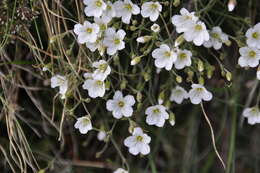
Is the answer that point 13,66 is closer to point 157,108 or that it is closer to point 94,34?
point 94,34

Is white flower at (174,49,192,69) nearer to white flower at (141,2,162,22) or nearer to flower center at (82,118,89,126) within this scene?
white flower at (141,2,162,22)

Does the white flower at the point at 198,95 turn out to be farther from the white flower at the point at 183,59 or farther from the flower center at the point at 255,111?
the flower center at the point at 255,111

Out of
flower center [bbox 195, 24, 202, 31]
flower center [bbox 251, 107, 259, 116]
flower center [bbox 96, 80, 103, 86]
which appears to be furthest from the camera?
flower center [bbox 251, 107, 259, 116]

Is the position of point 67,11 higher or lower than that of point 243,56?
higher

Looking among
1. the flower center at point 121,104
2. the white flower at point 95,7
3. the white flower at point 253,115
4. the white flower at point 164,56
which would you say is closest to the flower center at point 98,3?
the white flower at point 95,7

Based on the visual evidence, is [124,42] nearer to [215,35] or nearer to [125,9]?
[125,9]

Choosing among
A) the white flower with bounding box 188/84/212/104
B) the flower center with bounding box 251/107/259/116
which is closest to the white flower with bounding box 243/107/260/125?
the flower center with bounding box 251/107/259/116

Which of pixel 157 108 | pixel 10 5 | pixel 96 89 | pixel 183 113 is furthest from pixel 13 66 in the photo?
pixel 183 113
